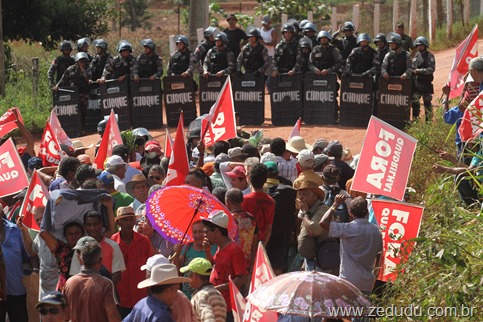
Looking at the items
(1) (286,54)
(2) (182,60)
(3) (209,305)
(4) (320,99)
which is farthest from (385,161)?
A: (2) (182,60)

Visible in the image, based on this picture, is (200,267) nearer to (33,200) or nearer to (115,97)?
(33,200)

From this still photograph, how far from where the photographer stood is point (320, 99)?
70.6ft

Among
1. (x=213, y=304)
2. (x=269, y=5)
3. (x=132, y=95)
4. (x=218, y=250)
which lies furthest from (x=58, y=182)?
(x=269, y=5)

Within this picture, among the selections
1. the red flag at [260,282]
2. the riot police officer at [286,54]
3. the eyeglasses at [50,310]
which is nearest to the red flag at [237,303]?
the red flag at [260,282]

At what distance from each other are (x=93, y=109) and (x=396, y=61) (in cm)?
613

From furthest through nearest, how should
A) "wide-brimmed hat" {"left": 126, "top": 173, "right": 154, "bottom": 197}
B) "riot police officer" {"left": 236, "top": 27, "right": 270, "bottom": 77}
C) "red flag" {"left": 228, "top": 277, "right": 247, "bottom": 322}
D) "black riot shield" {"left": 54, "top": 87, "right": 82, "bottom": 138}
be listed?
"black riot shield" {"left": 54, "top": 87, "right": 82, "bottom": 138} → "riot police officer" {"left": 236, "top": 27, "right": 270, "bottom": 77} → "wide-brimmed hat" {"left": 126, "top": 173, "right": 154, "bottom": 197} → "red flag" {"left": 228, "top": 277, "right": 247, "bottom": 322}

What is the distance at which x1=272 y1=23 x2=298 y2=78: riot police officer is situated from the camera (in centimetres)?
2145

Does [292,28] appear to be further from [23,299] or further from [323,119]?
[23,299]

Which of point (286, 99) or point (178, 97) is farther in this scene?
point (178, 97)

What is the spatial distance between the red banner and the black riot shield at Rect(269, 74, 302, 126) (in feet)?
33.8

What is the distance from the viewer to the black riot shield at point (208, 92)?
71.7 feet

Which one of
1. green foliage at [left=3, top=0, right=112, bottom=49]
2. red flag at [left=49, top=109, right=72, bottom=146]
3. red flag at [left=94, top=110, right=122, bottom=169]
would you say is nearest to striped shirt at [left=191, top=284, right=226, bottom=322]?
red flag at [left=94, top=110, right=122, bottom=169]

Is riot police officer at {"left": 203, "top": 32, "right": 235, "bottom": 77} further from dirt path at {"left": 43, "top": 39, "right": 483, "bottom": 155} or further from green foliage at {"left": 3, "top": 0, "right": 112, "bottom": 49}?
green foliage at {"left": 3, "top": 0, "right": 112, "bottom": 49}

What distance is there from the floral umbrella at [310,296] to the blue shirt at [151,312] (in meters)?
0.63
